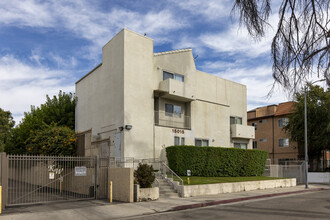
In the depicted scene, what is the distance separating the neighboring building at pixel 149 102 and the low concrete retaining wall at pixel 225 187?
6133 millimetres

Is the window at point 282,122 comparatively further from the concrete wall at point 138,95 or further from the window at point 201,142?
the concrete wall at point 138,95

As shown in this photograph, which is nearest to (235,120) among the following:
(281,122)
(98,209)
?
(281,122)

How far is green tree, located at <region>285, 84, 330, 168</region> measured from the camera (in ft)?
122

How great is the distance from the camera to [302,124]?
39.2 meters

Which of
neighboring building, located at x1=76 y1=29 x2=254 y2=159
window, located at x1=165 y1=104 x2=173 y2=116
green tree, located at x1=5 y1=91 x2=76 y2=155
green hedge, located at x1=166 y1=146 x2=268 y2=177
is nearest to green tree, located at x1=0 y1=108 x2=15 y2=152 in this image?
green tree, located at x1=5 y1=91 x2=76 y2=155

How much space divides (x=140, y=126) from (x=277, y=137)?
3098 cm

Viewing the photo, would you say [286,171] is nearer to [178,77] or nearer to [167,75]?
[178,77]

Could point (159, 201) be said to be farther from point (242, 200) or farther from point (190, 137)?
point (190, 137)

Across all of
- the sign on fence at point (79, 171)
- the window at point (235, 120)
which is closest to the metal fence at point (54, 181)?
the sign on fence at point (79, 171)

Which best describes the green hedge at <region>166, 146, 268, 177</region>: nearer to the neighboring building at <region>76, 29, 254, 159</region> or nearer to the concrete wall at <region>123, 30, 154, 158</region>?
the concrete wall at <region>123, 30, 154, 158</region>

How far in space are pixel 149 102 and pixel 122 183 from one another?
9.78 m

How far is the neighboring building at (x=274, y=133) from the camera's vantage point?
152ft

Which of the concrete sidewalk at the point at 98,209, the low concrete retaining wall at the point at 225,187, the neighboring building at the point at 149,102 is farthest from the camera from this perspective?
the neighboring building at the point at 149,102

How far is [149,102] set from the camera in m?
24.6
